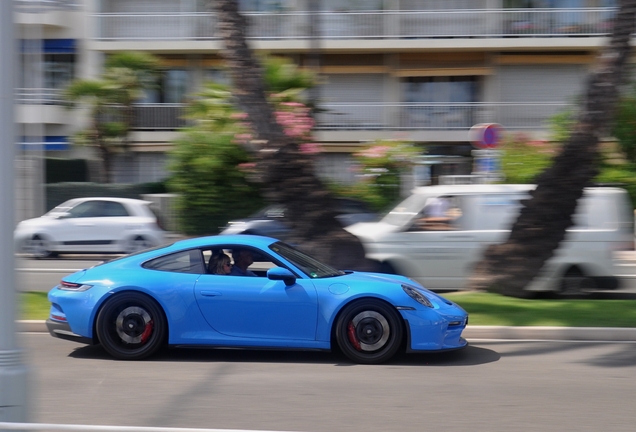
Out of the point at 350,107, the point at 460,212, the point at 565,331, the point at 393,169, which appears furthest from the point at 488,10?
the point at 565,331

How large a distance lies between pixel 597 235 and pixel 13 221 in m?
9.38

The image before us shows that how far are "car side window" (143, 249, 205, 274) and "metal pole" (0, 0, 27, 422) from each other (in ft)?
12.2

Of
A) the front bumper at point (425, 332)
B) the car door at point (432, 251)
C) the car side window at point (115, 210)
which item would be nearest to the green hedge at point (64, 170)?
the car side window at point (115, 210)

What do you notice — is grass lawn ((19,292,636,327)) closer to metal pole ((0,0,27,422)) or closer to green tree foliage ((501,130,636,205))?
metal pole ((0,0,27,422))

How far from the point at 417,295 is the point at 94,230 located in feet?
41.2

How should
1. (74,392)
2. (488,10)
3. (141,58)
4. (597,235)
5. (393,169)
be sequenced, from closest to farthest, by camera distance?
(74,392), (597,235), (393,169), (141,58), (488,10)

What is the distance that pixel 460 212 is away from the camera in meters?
11.8

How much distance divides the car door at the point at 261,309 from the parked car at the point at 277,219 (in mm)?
7791

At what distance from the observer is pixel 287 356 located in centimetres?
786

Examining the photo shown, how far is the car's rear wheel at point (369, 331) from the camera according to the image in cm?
741

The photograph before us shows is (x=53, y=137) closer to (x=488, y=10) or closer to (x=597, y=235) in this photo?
(x=488, y=10)

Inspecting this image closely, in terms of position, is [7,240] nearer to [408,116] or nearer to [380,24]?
[408,116]

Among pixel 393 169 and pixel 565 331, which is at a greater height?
pixel 393 169

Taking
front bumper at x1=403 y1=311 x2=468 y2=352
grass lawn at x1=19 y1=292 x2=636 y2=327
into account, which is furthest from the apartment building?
front bumper at x1=403 y1=311 x2=468 y2=352
